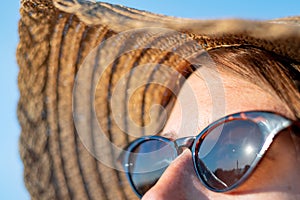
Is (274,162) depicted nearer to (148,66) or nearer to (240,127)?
(240,127)

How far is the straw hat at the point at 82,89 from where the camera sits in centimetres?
186

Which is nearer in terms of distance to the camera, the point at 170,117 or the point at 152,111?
the point at 170,117

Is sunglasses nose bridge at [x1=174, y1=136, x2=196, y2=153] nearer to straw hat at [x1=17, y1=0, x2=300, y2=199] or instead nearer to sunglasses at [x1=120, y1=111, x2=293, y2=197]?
sunglasses at [x1=120, y1=111, x2=293, y2=197]

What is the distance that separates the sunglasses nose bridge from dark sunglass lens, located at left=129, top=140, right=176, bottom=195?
3 cm

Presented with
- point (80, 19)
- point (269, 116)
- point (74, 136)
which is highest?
point (80, 19)

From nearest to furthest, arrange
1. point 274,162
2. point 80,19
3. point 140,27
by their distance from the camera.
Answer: point 274,162 → point 140,27 → point 80,19

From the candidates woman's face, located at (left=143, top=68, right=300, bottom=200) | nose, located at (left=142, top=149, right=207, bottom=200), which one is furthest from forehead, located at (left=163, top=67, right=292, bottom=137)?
nose, located at (left=142, top=149, right=207, bottom=200)

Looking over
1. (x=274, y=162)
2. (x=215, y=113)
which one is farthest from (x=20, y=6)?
(x=274, y=162)

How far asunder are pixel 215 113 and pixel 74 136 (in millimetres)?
694

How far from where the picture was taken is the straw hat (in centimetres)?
186

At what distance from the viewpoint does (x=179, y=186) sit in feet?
4.93

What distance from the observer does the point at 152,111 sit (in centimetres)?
214

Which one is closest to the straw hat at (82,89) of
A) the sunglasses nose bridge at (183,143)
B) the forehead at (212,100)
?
the forehead at (212,100)

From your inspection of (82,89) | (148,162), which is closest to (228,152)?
(148,162)
